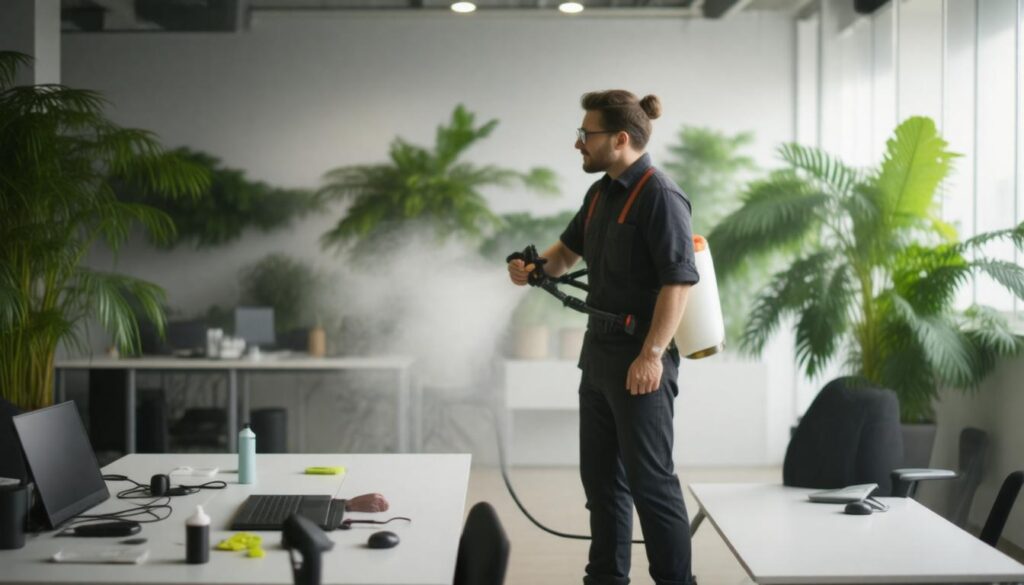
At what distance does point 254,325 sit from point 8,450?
11.9 feet

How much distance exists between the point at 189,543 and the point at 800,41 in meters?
6.35

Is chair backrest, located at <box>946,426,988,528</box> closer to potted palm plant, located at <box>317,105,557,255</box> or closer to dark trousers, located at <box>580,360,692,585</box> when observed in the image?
dark trousers, located at <box>580,360,692,585</box>

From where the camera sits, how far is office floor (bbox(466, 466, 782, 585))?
4.23 meters

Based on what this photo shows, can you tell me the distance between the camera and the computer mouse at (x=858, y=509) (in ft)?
9.00

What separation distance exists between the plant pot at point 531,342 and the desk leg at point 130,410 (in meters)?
2.51

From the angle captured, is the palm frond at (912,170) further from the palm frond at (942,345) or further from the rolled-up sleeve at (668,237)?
the rolled-up sleeve at (668,237)

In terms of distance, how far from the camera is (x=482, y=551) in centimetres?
189

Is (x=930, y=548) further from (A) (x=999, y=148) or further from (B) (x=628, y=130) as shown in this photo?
(A) (x=999, y=148)

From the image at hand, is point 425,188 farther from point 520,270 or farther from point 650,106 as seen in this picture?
point 650,106

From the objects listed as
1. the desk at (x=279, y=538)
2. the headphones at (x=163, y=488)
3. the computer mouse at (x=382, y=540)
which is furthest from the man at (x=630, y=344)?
the headphones at (x=163, y=488)

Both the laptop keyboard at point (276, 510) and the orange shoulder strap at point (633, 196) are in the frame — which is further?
the orange shoulder strap at point (633, 196)

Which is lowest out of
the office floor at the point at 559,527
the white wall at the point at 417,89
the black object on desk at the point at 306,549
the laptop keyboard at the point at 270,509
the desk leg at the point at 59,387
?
the office floor at the point at 559,527

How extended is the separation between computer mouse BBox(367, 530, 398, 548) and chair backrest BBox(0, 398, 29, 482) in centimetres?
188

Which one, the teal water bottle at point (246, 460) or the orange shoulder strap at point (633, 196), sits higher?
the orange shoulder strap at point (633, 196)
